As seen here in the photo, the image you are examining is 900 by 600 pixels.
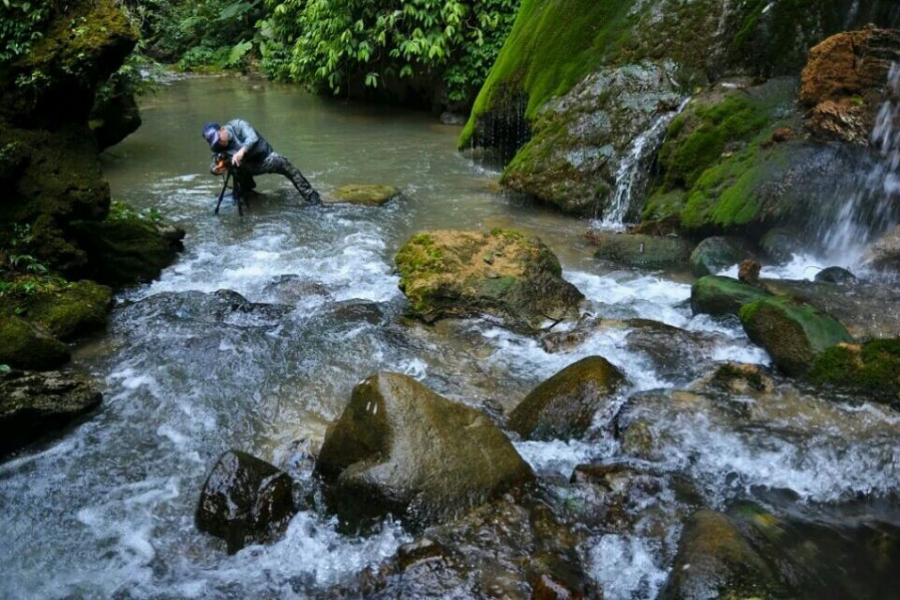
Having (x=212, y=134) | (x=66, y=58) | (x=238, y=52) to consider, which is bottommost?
(x=212, y=134)

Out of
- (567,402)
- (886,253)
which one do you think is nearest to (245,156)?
(567,402)

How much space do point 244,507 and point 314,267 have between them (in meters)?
4.20

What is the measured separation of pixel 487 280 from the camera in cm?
674

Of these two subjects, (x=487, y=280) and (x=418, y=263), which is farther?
(x=418, y=263)

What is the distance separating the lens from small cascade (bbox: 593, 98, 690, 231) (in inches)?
355

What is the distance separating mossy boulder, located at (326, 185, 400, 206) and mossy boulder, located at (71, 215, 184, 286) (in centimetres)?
277

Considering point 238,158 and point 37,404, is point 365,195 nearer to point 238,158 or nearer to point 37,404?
point 238,158

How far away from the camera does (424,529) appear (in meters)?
3.87

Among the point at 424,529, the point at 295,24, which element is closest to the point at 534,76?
the point at 424,529

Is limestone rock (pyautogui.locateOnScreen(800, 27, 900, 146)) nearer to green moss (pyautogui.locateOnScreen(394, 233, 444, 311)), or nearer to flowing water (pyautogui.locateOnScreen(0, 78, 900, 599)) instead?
flowing water (pyautogui.locateOnScreen(0, 78, 900, 599))

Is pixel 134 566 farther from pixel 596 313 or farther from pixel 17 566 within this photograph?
pixel 596 313

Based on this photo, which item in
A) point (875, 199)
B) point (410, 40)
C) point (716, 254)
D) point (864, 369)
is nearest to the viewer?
point (864, 369)

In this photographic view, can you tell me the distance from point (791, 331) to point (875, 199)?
276 cm

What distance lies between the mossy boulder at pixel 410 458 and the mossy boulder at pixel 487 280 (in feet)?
7.23
